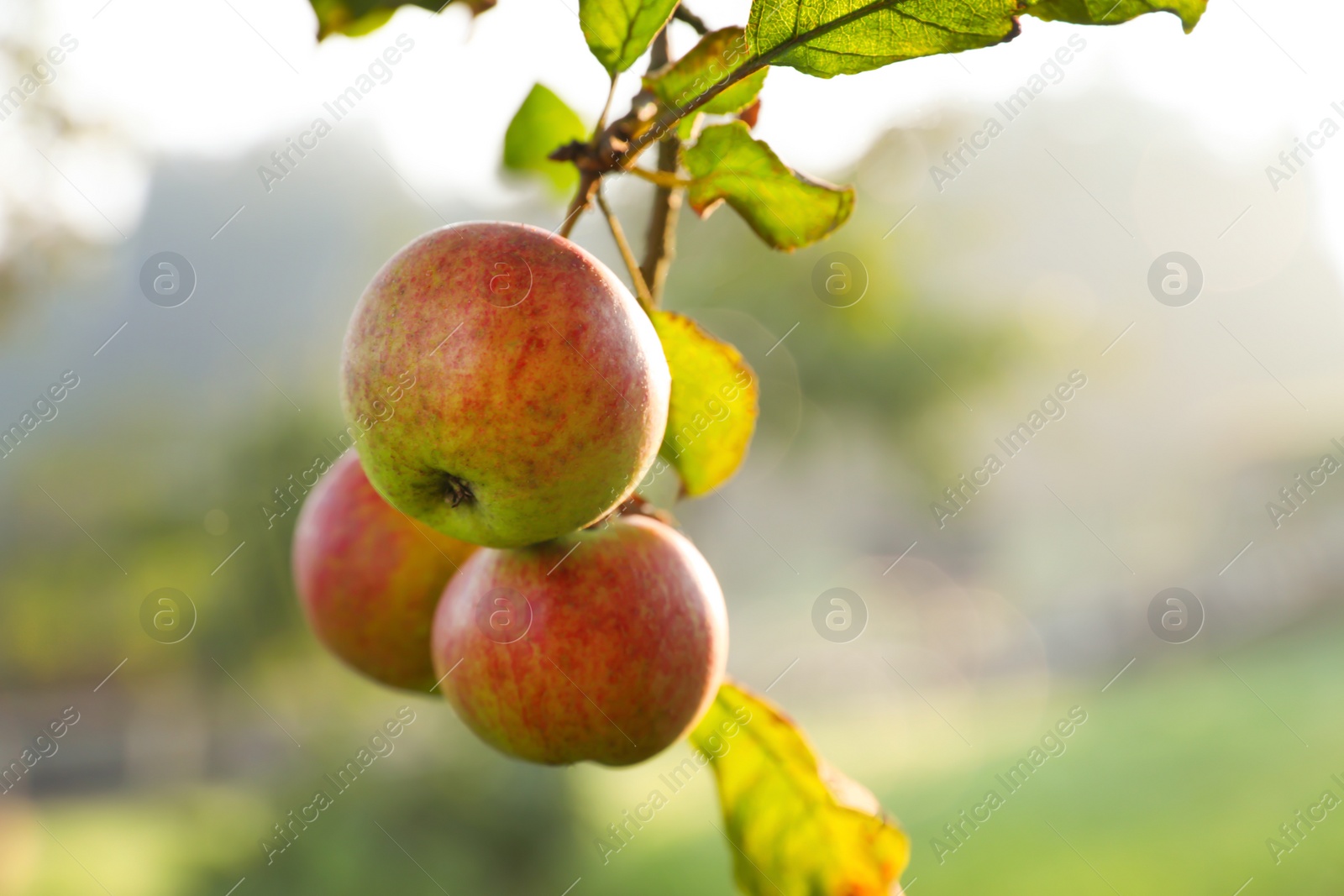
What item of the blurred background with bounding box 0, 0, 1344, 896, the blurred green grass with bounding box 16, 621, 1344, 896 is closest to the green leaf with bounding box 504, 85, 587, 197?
the blurred background with bounding box 0, 0, 1344, 896

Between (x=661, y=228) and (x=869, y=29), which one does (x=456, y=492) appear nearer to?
(x=661, y=228)

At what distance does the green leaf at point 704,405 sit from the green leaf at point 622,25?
0.75 feet

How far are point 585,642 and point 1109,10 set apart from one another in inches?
25.1

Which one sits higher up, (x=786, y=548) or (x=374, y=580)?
(x=374, y=580)

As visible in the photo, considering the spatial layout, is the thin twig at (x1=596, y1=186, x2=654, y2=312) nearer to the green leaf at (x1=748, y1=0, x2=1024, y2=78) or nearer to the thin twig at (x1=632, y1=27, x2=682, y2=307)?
the thin twig at (x1=632, y1=27, x2=682, y2=307)

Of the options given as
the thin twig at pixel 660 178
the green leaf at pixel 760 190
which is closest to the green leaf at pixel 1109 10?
the green leaf at pixel 760 190

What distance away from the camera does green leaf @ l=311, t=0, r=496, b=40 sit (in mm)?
881

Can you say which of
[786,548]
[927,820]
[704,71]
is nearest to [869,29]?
[704,71]

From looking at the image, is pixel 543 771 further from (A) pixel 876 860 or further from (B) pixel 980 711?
(B) pixel 980 711

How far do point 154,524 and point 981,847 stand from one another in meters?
9.00

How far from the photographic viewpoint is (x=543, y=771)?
786 centimetres

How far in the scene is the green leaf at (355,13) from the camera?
2.89ft

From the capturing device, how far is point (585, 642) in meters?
0.86

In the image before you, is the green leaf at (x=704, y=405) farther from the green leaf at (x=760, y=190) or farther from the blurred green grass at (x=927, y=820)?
the blurred green grass at (x=927, y=820)
